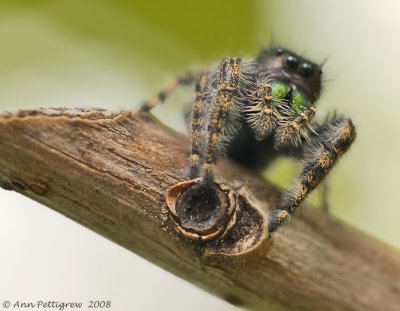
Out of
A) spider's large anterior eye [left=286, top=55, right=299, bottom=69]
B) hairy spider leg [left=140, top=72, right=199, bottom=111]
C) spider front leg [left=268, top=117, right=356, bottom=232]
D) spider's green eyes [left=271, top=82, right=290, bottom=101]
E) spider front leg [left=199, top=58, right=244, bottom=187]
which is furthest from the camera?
hairy spider leg [left=140, top=72, right=199, bottom=111]

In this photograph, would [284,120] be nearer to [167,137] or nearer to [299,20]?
[167,137]

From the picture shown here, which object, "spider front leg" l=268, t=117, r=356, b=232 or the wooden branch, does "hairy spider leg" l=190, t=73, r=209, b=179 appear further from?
"spider front leg" l=268, t=117, r=356, b=232

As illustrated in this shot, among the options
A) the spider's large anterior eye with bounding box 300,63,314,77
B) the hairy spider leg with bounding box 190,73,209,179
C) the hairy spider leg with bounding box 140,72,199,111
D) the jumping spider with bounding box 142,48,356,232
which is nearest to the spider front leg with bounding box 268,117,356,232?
the jumping spider with bounding box 142,48,356,232

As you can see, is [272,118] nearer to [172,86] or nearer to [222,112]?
[222,112]

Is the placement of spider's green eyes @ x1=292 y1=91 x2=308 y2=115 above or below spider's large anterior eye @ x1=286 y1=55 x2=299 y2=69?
below

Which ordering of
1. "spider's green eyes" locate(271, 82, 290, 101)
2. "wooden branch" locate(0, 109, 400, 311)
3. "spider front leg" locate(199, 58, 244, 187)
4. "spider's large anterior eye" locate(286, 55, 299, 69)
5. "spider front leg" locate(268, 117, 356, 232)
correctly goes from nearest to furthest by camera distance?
"wooden branch" locate(0, 109, 400, 311) → "spider front leg" locate(199, 58, 244, 187) → "spider front leg" locate(268, 117, 356, 232) → "spider's green eyes" locate(271, 82, 290, 101) → "spider's large anterior eye" locate(286, 55, 299, 69)

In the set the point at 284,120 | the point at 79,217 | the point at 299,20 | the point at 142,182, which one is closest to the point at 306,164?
the point at 284,120

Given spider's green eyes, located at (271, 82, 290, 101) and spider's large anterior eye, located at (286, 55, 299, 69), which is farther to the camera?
spider's large anterior eye, located at (286, 55, 299, 69)
